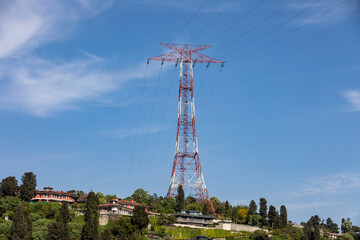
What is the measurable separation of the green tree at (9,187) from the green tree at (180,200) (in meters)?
34.7

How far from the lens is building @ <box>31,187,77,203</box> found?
105062mm

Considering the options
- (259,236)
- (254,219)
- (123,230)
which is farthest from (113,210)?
(254,219)

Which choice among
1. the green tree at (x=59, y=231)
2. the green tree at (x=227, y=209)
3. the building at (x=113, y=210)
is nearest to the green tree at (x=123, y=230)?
the building at (x=113, y=210)

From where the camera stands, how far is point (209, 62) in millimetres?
114250

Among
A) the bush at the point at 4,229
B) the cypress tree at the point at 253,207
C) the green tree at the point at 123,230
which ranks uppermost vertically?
the cypress tree at the point at 253,207

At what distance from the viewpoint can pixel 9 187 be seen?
101 m

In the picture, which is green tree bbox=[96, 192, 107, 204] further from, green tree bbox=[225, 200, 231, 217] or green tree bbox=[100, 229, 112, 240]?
green tree bbox=[225, 200, 231, 217]

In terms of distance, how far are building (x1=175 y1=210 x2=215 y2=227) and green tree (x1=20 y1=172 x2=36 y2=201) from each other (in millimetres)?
30040

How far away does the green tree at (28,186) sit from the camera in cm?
10069

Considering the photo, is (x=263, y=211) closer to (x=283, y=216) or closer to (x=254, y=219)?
(x=254, y=219)

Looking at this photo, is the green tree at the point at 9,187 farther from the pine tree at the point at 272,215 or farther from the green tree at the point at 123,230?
the pine tree at the point at 272,215

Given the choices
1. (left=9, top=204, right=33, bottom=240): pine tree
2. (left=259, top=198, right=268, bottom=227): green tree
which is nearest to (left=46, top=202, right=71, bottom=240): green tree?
(left=9, top=204, right=33, bottom=240): pine tree

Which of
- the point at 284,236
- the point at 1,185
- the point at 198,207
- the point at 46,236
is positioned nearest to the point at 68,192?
the point at 1,185

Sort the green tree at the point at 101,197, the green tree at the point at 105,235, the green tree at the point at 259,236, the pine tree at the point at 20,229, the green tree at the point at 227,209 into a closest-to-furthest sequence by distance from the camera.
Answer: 1. the pine tree at the point at 20,229
2. the green tree at the point at 105,235
3. the green tree at the point at 259,236
4. the green tree at the point at 101,197
5. the green tree at the point at 227,209
